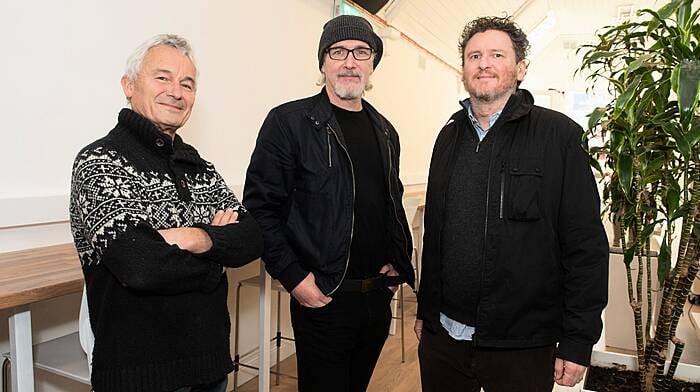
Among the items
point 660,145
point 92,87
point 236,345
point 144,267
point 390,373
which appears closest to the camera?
point 144,267

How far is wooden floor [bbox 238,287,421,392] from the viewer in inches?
121

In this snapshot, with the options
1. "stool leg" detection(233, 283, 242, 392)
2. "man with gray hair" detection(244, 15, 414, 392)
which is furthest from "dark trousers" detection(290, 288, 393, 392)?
"stool leg" detection(233, 283, 242, 392)

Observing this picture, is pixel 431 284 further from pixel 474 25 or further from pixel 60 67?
pixel 60 67

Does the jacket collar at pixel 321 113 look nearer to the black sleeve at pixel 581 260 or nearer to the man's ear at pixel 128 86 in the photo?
the man's ear at pixel 128 86

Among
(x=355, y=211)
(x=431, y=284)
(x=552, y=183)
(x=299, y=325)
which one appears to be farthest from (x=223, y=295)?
(x=552, y=183)

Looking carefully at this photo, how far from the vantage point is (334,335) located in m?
1.69

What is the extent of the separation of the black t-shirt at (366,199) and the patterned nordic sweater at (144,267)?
50 cm

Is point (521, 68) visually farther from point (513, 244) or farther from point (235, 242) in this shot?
point (235, 242)

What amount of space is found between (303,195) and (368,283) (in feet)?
1.15

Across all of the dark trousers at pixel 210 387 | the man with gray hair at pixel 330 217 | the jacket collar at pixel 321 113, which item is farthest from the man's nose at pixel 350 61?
the dark trousers at pixel 210 387

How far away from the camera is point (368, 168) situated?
5.85 feet

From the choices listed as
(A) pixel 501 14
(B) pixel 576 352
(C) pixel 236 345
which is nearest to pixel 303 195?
(B) pixel 576 352

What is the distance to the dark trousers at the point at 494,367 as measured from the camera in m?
1.52

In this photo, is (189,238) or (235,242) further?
(235,242)
